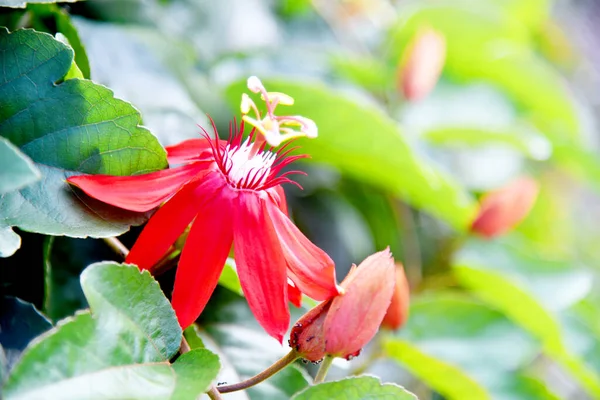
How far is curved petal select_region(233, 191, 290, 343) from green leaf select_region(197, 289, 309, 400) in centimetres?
12

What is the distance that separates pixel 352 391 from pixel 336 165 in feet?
1.72

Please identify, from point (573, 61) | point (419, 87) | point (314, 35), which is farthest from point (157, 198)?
point (573, 61)

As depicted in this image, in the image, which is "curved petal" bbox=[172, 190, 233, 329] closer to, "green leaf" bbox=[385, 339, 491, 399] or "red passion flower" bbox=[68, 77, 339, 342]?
"red passion flower" bbox=[68, 77, 339, 342]

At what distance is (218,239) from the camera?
1.39 ft

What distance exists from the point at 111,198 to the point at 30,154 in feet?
0.20

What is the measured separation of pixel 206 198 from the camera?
1.46 feet

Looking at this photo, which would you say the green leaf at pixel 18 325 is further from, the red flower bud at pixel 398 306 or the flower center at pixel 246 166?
the red flower bud at pixel 398 306

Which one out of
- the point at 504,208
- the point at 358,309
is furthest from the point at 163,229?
the point at 504,208

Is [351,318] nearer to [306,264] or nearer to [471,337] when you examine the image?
[306,264]

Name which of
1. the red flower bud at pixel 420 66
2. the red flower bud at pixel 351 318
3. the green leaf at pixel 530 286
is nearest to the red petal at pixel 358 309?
the red flower bud at pixel 351 318

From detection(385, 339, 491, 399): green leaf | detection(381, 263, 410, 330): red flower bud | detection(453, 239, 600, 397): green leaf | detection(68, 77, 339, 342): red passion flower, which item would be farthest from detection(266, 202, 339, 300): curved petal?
detection(453, 239, 600, 397): green leaf

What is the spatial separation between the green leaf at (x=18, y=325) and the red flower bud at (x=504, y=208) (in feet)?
2.04

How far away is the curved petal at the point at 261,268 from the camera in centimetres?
41

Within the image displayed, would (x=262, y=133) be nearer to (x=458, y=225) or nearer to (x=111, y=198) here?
(x=111, y=198)
